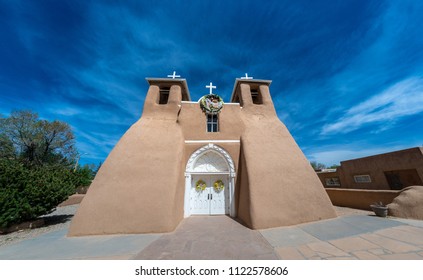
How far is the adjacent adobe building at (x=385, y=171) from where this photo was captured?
37.3ft

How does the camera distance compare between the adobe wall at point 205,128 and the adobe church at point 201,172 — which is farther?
the adobe wall at point 205,128

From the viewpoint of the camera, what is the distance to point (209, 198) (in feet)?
32.4

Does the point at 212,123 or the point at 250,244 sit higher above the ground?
the point at 212,123

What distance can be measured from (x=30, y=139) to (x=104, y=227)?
85.7 ft

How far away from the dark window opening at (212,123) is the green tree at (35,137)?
23.4 meters

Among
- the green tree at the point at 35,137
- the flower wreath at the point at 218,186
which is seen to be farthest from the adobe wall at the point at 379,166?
the green tree at the point at 35,137

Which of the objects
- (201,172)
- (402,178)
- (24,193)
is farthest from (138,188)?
(402,178)

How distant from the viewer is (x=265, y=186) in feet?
26.0

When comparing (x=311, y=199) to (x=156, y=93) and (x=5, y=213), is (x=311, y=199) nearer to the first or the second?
(x=156, y=93)

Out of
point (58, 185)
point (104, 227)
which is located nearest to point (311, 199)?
point (104, 227)

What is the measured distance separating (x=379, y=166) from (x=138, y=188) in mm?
19960

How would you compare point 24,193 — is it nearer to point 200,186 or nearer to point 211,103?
point 200,186

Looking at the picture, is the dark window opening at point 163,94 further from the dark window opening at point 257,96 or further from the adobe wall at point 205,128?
the dark window opening at point 257,96
